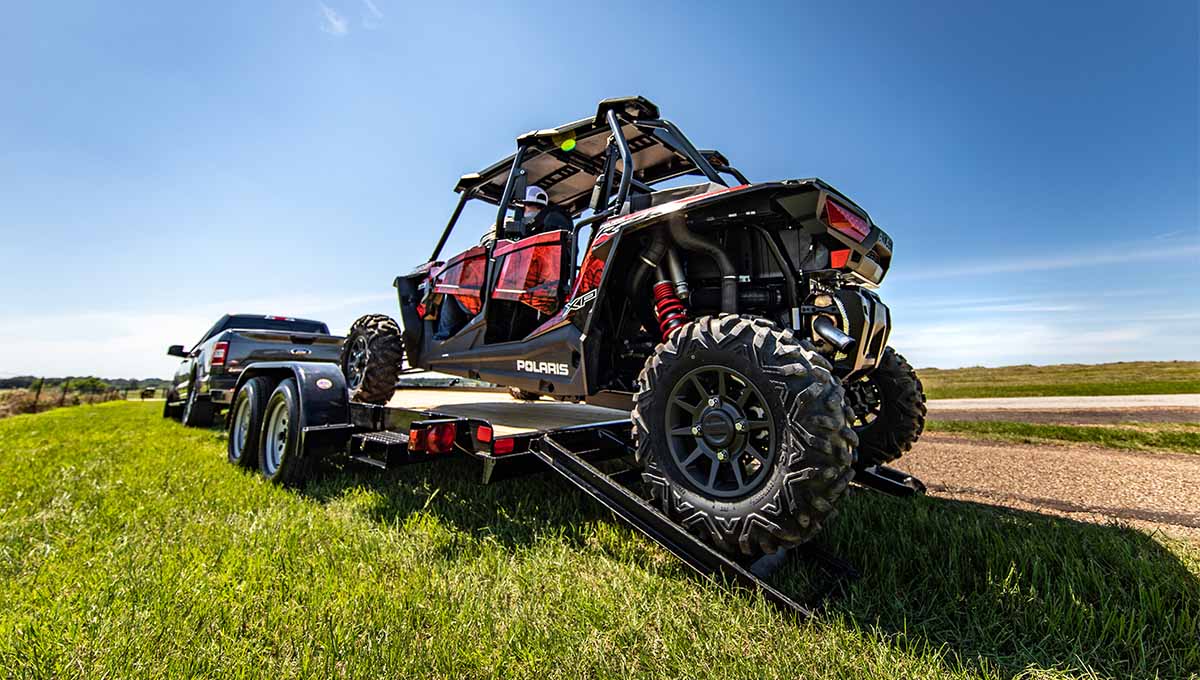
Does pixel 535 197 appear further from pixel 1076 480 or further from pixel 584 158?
pixel 1076 480

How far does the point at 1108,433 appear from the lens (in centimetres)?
652

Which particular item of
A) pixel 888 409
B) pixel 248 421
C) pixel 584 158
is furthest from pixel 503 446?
pixel 248 421

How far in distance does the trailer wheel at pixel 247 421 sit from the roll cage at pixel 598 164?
7.26 ft

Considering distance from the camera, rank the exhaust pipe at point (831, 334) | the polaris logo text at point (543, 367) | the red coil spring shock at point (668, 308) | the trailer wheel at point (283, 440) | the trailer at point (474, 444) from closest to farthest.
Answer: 1. the trailer at point (474, 444)
2. the exhaust pipe at point (831, 334)
3. the red coil spring shock at point (668, 308)
4. the polaris logo text at point (543, 367)
5. the trailer wheel at point (283, 440)

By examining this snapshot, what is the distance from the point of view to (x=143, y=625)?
196 centimetres

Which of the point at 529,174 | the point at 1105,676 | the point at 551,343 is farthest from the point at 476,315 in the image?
the point at 1105,676

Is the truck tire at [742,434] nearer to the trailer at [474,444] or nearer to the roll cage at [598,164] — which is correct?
the trailer at [474,444]

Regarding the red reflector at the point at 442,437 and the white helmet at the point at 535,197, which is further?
the white helmet at the point at 535,197

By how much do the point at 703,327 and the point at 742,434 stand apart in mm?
514

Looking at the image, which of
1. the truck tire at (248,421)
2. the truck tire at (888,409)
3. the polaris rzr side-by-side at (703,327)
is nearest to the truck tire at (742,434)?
the polaris rzr side-by-side at (703,327)

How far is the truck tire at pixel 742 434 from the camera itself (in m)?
2.07

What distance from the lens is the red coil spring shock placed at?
2.96 m

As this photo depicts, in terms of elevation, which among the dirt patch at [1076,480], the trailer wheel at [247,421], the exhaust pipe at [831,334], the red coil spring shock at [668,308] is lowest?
the dirt patch at [1076,480]

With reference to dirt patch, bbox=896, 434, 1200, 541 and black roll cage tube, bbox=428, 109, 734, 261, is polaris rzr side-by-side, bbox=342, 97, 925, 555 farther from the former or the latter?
dirt patch, bbox=896, 434, 1200, 541
